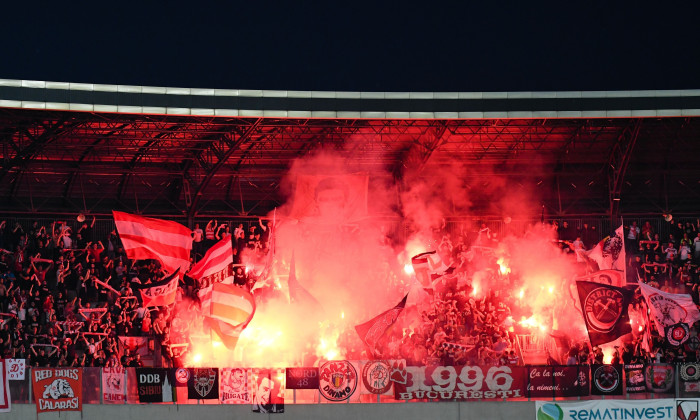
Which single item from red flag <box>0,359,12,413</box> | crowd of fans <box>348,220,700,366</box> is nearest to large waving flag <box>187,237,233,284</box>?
crowd of fans <box>348,220,700,366</box>

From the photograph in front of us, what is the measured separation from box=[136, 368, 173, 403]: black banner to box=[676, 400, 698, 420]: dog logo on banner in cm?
1000

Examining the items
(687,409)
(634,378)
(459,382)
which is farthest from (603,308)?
(459,382)

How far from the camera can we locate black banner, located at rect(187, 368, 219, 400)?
1750cm

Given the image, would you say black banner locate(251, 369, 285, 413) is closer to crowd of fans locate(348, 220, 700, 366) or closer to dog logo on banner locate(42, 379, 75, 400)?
dog logo on banner locate(42, 379, 75, 400)

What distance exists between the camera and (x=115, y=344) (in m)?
21.8

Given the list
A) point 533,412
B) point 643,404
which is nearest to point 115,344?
point 533,412

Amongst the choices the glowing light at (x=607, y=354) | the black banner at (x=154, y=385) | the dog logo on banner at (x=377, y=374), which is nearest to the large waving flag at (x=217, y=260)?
the black banner at (x=154, y=385)

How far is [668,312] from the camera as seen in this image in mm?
20703

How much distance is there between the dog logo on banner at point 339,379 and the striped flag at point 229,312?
2689 mm

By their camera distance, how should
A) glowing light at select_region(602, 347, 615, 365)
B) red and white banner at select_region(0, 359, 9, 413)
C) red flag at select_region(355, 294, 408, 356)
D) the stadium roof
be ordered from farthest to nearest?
glowing light at select_region(602, 347, 615, 365) < the stadium roof < red flag at select_region(355, 294, 408, 356) < red and white banner at select_region(0, 359, 9, 413)

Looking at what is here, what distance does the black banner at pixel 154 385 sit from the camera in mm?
17531

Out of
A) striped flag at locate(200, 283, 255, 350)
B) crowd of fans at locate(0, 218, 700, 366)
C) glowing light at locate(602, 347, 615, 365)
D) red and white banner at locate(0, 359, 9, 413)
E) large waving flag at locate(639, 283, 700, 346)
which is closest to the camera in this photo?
red and white banner at locate(0, 359, 9, 413)

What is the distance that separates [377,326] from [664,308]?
687 centimetres

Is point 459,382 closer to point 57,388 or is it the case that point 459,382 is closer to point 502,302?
point 502,302
